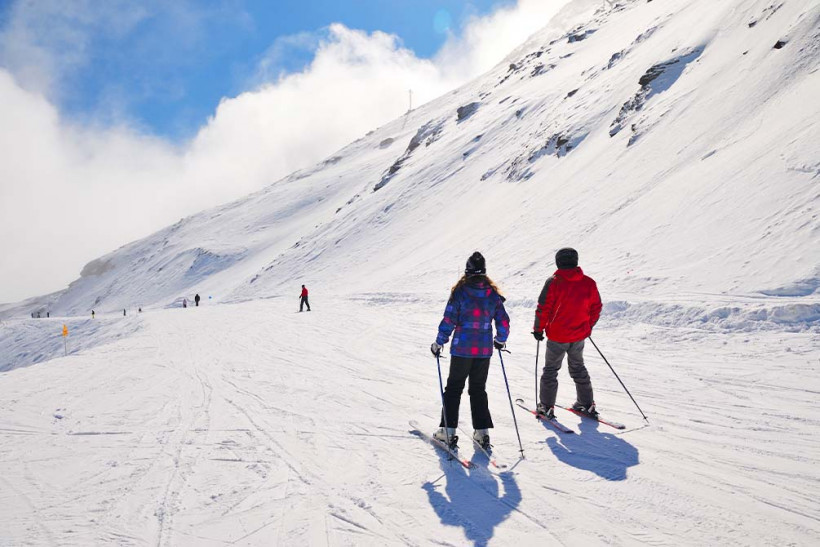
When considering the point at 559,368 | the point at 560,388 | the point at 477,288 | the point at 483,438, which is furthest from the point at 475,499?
the point at 560,388

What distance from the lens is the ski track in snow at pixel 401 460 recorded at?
3.78 metres

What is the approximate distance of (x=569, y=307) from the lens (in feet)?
19.4

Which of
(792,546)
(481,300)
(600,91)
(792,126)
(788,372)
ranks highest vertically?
(600,91)

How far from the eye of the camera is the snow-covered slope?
12.2 meters

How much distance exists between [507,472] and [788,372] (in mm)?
5338

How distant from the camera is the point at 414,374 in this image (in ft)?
29.4

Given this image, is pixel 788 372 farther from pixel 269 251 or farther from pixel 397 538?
pixel 269 251

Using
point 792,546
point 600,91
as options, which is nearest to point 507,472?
point 792,546

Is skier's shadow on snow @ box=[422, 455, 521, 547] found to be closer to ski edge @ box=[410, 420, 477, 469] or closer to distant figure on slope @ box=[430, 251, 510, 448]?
ski edge @ box=[410, 420, 477, 469]

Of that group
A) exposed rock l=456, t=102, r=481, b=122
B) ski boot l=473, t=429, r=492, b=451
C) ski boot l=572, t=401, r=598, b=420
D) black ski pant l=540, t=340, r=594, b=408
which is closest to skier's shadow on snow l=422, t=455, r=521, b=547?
ski boot l=473, t=429, r=492, b=451

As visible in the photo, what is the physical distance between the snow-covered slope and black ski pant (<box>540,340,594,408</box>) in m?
5.27

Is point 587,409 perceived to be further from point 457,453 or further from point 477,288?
point 477,288

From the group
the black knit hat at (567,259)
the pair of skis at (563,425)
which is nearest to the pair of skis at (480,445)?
the pair of skis at (563,425)

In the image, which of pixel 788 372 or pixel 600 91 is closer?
pixel 788 372
